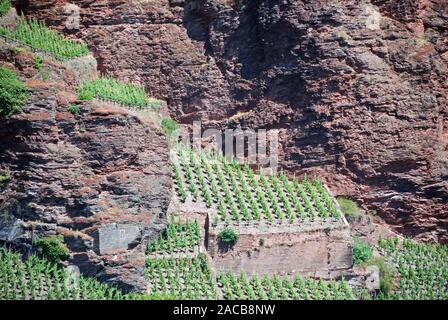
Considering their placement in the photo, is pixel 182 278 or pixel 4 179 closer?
pixel 4 179

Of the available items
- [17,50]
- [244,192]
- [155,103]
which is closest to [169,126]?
[155,103]

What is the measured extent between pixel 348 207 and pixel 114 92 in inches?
356

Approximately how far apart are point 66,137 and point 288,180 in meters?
8.89

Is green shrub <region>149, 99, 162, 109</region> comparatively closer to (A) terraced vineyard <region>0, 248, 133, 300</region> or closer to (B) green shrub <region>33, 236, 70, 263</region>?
(B) green shrub <region>33, 236, 70, 263</region>

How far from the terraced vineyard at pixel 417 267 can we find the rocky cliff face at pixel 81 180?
26.5 ft

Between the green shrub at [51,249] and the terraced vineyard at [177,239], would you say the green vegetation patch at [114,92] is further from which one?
the green shrub at [51,249]

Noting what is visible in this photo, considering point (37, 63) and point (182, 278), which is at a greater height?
point (37, 63)

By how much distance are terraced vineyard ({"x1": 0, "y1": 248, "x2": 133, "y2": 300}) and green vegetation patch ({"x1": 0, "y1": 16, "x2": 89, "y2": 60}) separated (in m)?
7.35

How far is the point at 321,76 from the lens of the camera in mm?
41781

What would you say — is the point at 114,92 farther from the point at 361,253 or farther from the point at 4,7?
the point at 361,253

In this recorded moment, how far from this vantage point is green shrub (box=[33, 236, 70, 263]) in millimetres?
36000

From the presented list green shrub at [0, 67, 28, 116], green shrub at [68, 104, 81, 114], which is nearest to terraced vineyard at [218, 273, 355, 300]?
green shrub at [68, 104, 81, 114]

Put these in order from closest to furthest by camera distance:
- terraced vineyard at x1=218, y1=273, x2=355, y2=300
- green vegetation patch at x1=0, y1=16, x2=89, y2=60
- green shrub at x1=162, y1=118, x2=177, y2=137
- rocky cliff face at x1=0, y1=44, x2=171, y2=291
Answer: rocky cliff face at x1=0, y1=44, x2=171, y2=291 < terraced vineyard at x1=218, y1=273, x2=355, y2=300 < green vegetation patch at x1=0, y1=16, x2=89, y2=60 < green shrub at x1=162, y1=118, x2=177, y2=137

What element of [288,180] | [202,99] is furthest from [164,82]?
[288,180]
